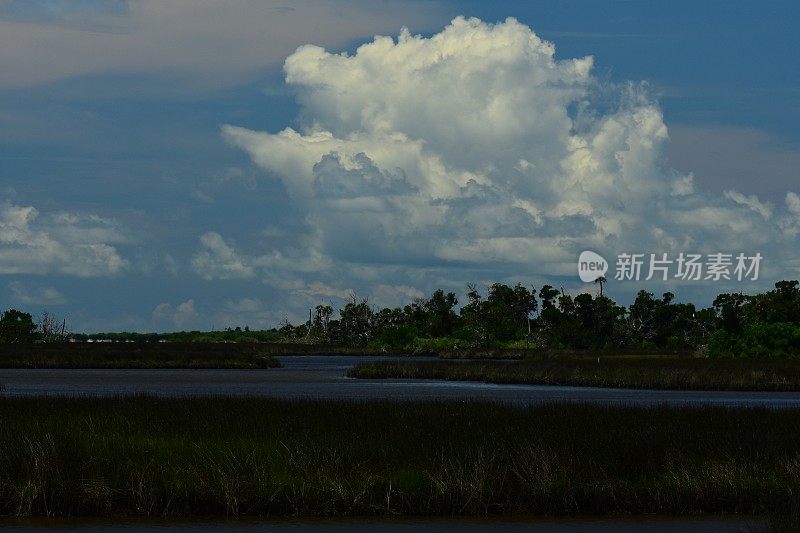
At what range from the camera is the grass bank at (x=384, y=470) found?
21500mm

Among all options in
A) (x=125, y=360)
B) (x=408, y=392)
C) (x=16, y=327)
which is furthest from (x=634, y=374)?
(x=16, y=327)

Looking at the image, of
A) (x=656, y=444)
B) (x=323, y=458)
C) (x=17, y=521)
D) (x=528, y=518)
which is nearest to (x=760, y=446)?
(x=656, y=444)

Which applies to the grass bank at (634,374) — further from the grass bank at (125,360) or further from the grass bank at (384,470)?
the grass bank at (384,470)

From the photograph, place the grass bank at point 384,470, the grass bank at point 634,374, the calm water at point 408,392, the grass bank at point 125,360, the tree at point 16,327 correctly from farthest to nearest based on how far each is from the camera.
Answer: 1. the tree at point 16,327
2. the grass bank at point 125,360
3. the grass bank at point 634,374
4. the calm water at point 408,392
5. the grass bank at point 384,470

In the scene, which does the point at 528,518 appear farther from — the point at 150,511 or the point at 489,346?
the point at 489,346

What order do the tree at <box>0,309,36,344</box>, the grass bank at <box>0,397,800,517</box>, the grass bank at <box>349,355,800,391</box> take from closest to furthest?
1. the grass bank at <box>0,397,800,517</box>
2. the grass bank at <box>349,355,800,391</box>
3. the tree at <box>0,309,36,344</box>

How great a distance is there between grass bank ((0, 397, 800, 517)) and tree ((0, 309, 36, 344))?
5774 inches

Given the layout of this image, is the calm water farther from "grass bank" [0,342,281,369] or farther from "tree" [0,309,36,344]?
"tree" [0,309,36,344]

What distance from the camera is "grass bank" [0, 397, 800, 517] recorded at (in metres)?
21.5

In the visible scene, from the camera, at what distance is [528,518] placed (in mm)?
21641

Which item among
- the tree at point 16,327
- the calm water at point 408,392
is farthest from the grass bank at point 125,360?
the tree at point 16,327

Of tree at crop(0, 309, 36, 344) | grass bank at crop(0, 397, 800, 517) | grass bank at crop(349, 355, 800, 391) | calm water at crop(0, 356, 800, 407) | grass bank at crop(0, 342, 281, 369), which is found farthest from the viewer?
tree at crop(0, 309, 36, 344)

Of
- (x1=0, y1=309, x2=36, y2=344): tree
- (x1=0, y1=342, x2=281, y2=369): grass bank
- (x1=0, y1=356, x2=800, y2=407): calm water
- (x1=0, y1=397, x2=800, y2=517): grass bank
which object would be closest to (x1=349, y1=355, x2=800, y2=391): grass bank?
(x1=0, y1=356, x2=800, y2=407): calm water

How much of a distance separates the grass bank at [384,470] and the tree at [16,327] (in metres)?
147
